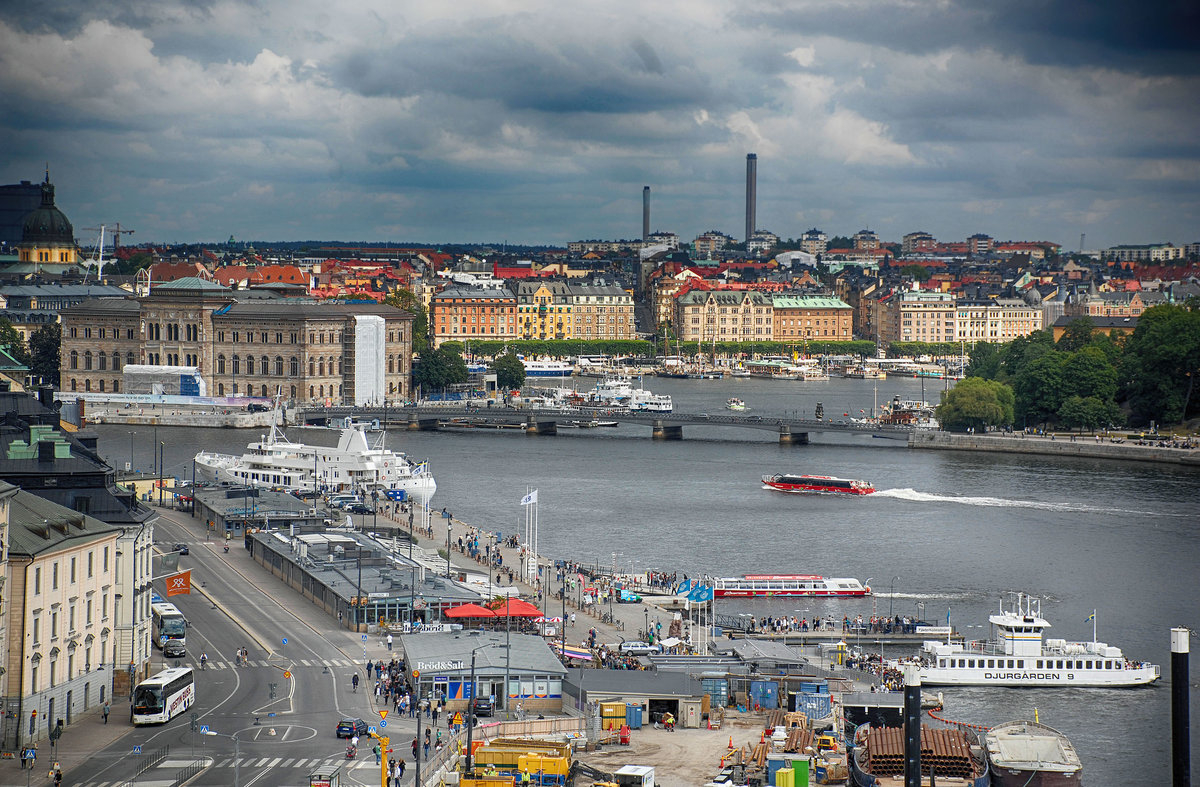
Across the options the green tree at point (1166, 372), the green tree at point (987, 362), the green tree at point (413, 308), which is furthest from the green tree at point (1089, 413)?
the green tree at point (413, 308)

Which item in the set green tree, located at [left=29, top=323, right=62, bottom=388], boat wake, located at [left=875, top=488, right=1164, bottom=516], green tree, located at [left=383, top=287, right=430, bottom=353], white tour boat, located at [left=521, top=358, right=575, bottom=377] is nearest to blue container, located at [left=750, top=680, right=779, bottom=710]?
boat wake, located at [left=875, top=488, right=1164, bottom=516]

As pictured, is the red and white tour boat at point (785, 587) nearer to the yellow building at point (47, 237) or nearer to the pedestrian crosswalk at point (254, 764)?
the pedestrian crosswalk at point (254, 764)

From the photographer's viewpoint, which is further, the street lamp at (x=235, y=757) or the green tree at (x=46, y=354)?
the green tree at (x=46, y=354)

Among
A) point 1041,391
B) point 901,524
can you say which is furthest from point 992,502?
point 1041,391

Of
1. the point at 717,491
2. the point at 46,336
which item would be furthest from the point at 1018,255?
the point at 717,491

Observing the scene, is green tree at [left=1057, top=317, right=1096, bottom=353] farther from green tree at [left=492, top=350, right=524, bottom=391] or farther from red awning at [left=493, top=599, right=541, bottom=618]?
red awning at [left=493, top=599, right=541, bottom=618]

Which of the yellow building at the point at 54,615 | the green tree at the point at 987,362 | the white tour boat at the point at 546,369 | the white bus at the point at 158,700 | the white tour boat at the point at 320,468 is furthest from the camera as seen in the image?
the white tour boat at the point at 546,369
